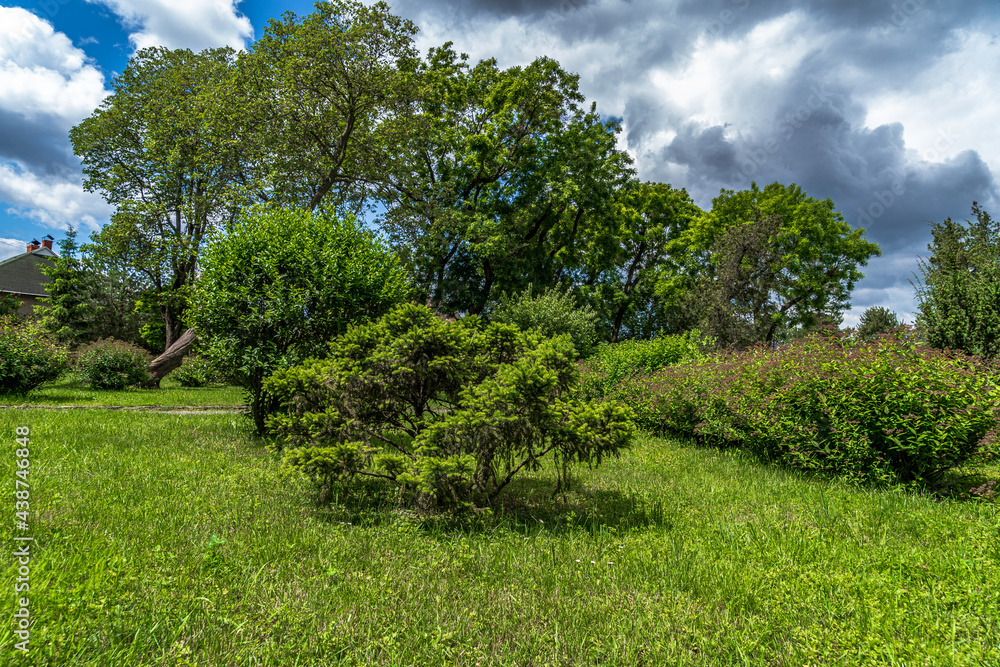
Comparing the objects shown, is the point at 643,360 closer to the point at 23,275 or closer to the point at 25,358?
the point at 25,358

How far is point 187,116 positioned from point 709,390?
21.5 m

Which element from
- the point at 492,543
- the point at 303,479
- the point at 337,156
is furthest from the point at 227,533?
the point at 337,156

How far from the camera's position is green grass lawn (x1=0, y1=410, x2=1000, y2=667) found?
242cm

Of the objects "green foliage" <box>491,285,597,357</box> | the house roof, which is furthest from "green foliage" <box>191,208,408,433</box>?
the house roof

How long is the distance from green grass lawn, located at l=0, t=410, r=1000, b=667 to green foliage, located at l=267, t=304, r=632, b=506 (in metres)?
0.58

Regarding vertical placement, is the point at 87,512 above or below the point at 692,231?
below

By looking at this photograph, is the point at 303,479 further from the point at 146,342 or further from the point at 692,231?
the point at 146,342

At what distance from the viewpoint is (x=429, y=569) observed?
3.29 m

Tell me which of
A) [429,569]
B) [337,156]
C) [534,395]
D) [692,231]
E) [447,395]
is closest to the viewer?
[429,569]

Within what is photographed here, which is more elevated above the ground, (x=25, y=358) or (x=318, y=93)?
(x=318, y=93)

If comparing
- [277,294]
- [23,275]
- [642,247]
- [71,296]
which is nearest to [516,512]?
[277,294]

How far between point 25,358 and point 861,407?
757 inches

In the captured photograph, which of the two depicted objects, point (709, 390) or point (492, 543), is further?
point (709, 390)

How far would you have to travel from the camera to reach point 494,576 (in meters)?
3.26
